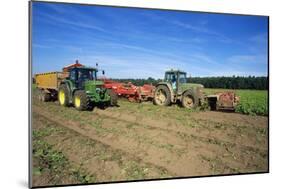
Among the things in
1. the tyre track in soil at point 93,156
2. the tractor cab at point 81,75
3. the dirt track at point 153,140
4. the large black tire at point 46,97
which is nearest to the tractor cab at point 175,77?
the dirt track at point 153,140

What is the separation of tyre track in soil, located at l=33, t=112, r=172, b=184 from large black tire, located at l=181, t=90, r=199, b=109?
865mm

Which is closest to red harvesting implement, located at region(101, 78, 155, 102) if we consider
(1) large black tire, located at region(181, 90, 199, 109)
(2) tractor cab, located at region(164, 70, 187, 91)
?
(2) tractor cab, located at region(164, 70, 187, 91)

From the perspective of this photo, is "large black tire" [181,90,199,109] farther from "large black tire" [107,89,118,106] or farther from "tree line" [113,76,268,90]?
"large black tire" [107,89,118,106]

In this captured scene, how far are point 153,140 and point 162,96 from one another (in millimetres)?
544

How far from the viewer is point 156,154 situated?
4984 millimetres

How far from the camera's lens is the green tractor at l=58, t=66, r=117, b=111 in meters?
4.81

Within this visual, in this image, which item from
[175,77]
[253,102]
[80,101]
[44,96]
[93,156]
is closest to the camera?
[44,96]

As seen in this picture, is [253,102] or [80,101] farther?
[253,102]

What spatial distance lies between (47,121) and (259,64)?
2.62 metres

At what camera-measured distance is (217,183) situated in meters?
5.10

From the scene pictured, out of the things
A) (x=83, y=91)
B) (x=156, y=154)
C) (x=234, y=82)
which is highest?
(x=234, y=82)

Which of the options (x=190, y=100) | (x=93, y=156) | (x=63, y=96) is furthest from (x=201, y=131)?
(x=63, y=96)

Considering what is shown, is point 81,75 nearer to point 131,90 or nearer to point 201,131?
point 131,90
